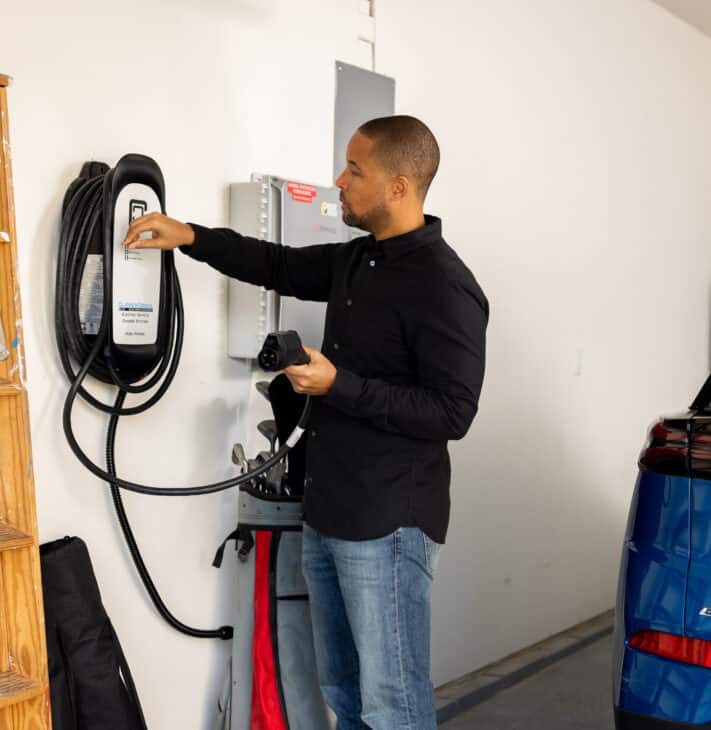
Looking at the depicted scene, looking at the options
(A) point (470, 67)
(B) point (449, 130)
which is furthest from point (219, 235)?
(A) point (470, 67)

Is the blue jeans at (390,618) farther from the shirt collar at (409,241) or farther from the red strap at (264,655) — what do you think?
the shirt collar at (409,241)

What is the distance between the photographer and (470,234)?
342 centimetres

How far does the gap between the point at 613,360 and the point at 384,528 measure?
253 cm

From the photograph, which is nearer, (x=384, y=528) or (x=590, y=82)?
(x=384, y=528)

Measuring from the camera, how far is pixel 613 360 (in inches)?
174

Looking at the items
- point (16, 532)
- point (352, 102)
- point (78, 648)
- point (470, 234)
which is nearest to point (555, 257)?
point (470, 234)

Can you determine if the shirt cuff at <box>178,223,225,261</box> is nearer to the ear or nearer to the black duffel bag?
the ear

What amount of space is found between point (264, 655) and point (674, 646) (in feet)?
3.23

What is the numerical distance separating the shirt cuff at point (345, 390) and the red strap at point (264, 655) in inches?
21.5

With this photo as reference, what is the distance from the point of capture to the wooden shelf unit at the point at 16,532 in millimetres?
1768

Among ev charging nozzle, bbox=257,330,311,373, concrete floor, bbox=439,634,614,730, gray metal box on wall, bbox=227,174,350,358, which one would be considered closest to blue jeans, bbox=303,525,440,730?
ev charging nozzle, bbox=257,330,311,373

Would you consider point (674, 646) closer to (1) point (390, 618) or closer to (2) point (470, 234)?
(1) point (390, 618)

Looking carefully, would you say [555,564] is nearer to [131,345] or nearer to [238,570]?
[238,570]

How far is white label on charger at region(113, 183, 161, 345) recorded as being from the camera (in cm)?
218
